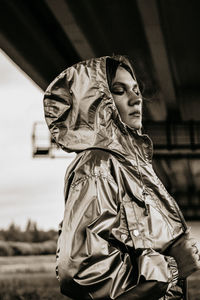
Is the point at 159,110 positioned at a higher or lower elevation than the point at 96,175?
higher

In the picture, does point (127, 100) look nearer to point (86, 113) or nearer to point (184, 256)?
point (86, 113)

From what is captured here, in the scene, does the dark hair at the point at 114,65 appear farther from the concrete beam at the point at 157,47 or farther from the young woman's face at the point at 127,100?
the concrete beam at the point at 157,47

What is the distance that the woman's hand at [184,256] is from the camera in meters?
1.86

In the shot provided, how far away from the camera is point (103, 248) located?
1.60 meters

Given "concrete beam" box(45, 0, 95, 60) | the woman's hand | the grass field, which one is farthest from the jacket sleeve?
the grass field

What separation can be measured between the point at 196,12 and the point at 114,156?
5.00 m

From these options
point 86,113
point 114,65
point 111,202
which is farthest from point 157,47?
point 111,202

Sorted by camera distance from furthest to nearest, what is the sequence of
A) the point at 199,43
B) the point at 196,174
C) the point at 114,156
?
1. the point at 196,174
2. the point at 199,43
3. the point at 114,156

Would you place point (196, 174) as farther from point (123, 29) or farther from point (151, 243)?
point (151, 243)

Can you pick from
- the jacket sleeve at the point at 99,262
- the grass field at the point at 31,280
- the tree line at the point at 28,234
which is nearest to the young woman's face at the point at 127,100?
the jacket sleeve at the point at 99,262

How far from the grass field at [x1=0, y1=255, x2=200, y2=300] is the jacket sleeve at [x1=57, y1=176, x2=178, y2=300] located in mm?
13274

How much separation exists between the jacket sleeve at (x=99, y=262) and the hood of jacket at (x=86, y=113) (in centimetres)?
27

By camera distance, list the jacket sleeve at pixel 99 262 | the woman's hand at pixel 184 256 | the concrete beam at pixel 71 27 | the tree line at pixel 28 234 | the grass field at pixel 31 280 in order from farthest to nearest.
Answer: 1. the grass field at pixel 31 280
2. the tree line at pixel 28 234
3. the concrete beam at pixel 71 27
4. the woman's hand at pixel 184 256
5. the jacket sleeve at pixel 99 262

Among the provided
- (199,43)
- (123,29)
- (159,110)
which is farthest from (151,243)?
(159,110)
